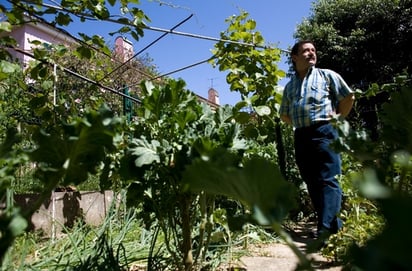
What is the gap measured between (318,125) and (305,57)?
23.4 inches

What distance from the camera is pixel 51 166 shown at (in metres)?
0.76

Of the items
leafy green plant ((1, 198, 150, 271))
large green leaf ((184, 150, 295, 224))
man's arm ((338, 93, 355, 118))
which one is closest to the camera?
large green leaf ((184, 150, 295, 224))

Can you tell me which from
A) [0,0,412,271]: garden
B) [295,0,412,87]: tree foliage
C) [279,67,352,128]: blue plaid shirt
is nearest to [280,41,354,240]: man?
[279,67,352,128]: blue plaid shirt

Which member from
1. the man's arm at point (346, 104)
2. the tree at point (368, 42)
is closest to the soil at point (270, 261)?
the man's arm at point (346, 104)

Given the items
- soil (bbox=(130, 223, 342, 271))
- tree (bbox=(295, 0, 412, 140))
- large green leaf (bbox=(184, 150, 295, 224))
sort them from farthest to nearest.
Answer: tree (bbox=(295, 0, 412, 140)), soil (bbox=(130, 223, 342, 271)), large green leaf (bbox=(184, 150, 295, 224))

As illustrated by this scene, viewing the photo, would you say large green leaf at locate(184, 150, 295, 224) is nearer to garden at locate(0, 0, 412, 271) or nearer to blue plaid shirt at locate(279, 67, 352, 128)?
garden at locate(0, 0, 412, 271)

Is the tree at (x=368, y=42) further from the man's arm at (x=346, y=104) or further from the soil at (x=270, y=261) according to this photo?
the soil at (x=270, y=261)

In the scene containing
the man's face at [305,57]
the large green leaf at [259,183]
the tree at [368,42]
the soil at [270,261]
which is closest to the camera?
the large green leaf at [259,183]

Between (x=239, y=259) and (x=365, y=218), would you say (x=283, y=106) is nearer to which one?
(x=365, y=218)

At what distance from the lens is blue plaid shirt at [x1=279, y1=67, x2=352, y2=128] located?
9.68 feet

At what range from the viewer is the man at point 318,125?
2867 millimetres

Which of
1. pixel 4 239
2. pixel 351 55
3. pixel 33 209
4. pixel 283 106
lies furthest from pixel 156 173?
pixel 351 55

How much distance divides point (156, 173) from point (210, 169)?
1.01 m

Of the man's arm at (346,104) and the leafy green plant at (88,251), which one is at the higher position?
the man's arm at (346,104)
